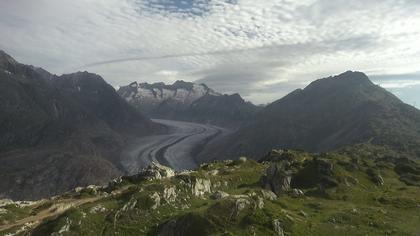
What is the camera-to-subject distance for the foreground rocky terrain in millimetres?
71375

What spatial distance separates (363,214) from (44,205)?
79.4 metres

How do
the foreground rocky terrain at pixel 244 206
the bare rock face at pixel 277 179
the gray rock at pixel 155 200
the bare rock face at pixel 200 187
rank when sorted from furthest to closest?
the bare rock face at pixel 277 179 < the bare rock face at pixel 200 187 < the gray rock at pixel 155 200 < the foreground rocky terrain at pixel 244 206

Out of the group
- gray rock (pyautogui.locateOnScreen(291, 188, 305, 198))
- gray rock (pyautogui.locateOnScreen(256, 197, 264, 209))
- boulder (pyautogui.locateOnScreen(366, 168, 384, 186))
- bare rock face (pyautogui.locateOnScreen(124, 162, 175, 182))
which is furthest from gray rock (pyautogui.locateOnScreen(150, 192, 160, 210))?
boulder (pyautogui.locateOnScreen(366, 168, 384, 186))

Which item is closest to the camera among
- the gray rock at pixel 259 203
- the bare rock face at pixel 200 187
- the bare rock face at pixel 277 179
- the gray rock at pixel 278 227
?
the gray rock at pixel 278 227

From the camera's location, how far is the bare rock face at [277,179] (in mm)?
109050

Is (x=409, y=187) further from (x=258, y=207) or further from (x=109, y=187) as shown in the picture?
(x=109, y=187)

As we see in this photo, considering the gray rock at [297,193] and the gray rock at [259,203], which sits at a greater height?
the gray rock at [259,203]

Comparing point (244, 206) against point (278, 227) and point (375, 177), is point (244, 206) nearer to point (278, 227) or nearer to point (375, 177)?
point (278, 227)

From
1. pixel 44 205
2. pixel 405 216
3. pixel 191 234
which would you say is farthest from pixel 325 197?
pixel 44 205

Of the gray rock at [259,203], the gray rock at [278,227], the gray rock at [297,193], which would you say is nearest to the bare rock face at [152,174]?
the gray rock at [297,193]

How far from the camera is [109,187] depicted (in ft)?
427

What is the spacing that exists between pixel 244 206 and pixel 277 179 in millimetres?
39488

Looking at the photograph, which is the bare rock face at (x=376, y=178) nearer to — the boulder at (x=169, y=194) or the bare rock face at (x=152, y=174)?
the bare rock face at (x=152, y=174)

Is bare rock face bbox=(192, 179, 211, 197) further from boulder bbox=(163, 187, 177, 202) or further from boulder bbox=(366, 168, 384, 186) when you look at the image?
boulder bbox=(366, 168, 384, 186)
